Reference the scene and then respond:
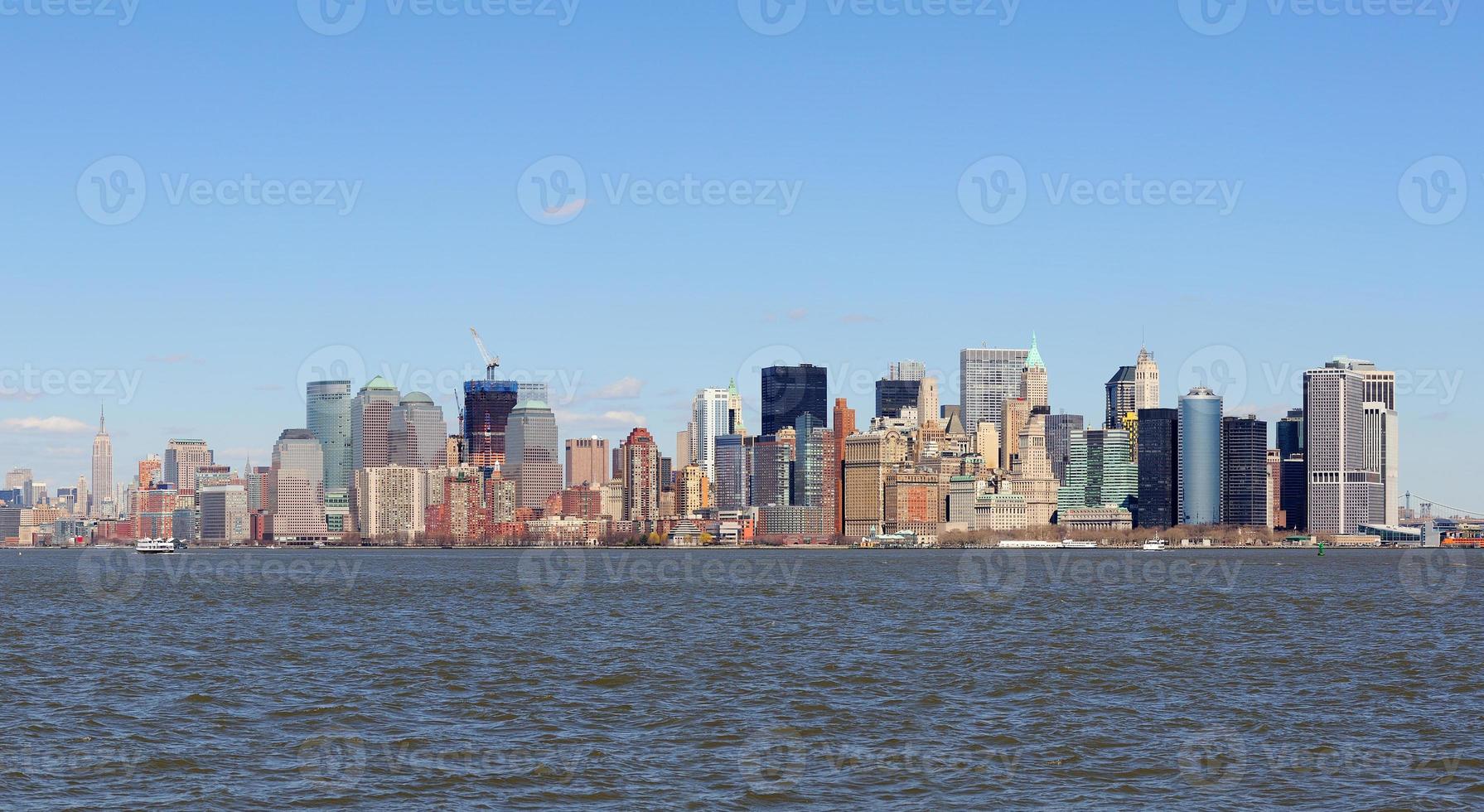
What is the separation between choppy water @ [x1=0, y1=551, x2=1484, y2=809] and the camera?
3650 cm

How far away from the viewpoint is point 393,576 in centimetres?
18362

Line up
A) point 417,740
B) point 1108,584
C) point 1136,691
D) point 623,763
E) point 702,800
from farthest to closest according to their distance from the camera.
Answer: point 1108,584 → point 1136,691 → point 417,740 → point 623,763 → point 702,800

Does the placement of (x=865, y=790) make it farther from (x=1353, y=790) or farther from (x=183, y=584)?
(x=183, y=584)

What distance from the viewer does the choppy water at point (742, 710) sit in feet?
120

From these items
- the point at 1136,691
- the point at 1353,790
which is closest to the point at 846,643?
the point at 1136,691

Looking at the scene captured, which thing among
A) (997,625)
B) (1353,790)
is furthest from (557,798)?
(997,625)

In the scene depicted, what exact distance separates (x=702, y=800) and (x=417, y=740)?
10.3 metres

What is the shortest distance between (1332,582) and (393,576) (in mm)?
94197

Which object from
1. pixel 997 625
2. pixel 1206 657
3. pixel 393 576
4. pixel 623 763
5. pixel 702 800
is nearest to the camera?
pixel 702 800

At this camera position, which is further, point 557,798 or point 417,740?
point 417,740

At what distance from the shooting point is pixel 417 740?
140 feet

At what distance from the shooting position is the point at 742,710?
4859 cm

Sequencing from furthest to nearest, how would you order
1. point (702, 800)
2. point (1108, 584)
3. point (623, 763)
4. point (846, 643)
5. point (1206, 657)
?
1. point (1108, 584)
2. point (846, 643)
3. point (1206, 657)
4. point (623, 763)
5. point (702, 800)

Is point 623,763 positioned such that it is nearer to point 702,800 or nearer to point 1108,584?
point 702,800
